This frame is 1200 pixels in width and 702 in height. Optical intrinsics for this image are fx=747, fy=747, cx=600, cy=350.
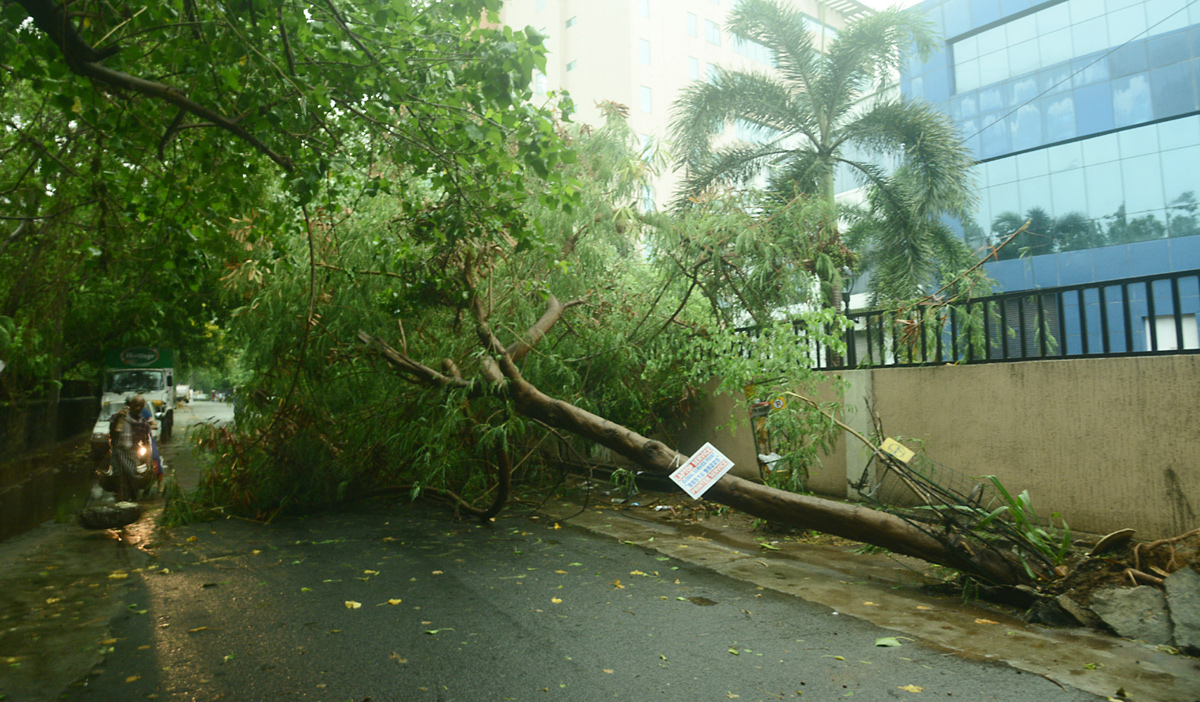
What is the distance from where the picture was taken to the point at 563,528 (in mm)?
9008

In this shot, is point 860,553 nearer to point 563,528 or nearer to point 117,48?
point 563,528

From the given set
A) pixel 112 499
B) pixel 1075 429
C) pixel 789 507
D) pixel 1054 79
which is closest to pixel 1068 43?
pixel 1054 79

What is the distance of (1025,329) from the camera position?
7.46m

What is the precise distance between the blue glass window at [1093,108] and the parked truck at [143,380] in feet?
112

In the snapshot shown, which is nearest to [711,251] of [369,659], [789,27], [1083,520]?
[1083,520]

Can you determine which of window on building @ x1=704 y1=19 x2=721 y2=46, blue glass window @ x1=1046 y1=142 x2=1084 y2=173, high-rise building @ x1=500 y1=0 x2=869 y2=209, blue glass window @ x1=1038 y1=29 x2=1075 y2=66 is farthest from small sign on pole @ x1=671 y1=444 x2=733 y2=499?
window on building @ x1=704 y1=19 x2=721 y2=46

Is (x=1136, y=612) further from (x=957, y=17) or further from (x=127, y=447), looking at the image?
(x=957, y=17)

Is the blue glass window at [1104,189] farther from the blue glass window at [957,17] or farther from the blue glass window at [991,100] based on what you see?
the blue glass window at [957,17]

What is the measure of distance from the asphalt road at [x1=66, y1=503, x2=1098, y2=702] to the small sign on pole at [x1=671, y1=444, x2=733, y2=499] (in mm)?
937

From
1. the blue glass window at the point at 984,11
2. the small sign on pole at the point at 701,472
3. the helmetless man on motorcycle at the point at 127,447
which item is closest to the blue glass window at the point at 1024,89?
the blue glass window at the point at 984,11

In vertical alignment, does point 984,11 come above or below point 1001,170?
above

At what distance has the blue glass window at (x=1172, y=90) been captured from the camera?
2644cm

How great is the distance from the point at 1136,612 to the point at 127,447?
12421mm

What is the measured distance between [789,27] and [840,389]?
12.3 meters
